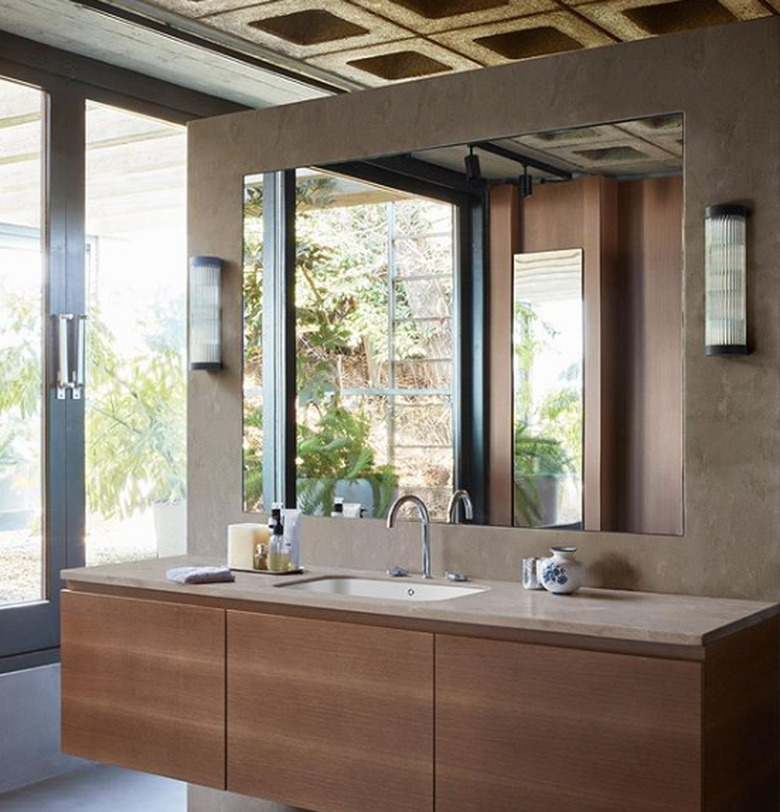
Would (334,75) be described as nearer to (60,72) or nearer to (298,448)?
(60,72)

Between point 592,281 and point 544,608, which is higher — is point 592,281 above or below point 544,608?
above

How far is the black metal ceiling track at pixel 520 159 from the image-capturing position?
3451mm

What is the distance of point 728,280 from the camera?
3.13 meters

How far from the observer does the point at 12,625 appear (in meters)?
4.28

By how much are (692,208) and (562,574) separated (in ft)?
3.25

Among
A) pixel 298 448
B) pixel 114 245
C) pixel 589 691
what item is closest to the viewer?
pixel 589 691

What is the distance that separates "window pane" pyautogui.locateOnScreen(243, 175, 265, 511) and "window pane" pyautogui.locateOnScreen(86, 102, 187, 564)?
2.34 feet

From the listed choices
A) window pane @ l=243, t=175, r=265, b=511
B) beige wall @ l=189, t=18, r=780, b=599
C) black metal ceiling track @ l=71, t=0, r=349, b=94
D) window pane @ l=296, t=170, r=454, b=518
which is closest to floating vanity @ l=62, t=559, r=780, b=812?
beige wall @ l=189, t=18, r=780, b=599

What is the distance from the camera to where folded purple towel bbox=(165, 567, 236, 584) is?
11.6 feet

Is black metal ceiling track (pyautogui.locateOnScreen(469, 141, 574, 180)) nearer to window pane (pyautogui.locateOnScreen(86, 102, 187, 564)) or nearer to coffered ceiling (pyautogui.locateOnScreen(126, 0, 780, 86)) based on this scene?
coffered ceiling (pyautogui.locateOnScreen(126, 0, 780, 86))

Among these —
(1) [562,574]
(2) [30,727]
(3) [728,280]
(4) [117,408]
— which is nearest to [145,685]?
(2) [30,727]

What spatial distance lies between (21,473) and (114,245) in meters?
0.91

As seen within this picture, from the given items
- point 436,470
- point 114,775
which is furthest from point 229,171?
point 114,775

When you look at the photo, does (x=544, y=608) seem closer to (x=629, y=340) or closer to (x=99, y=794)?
(x=629, y=340)
